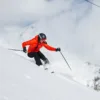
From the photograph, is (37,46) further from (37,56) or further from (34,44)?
(37,56)

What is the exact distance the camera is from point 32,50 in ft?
59.4

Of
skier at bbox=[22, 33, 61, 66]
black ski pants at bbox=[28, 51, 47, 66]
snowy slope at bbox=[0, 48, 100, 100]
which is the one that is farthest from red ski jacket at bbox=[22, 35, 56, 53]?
snowy slope at bbox=[0, 48, 100, 100]

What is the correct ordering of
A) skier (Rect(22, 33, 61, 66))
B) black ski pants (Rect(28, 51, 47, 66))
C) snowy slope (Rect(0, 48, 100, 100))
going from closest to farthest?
snowy slope (Rect(0, 48, 100, 100))
skier (Rect(22, 33, 61, 66))
black ski pants (Rect(28, 51, 47, 66))

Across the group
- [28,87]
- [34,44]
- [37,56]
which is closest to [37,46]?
[34,44]

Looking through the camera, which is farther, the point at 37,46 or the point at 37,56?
the point at 37,56

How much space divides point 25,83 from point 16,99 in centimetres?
154

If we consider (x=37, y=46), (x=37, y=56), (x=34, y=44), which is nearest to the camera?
(x=34, y=44)

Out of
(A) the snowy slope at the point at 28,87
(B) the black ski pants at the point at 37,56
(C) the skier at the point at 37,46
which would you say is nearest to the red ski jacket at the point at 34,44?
(C) the skier at the point at 37,46

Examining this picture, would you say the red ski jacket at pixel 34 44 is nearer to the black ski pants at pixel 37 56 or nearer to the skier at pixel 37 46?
the skier at pixel 37 46

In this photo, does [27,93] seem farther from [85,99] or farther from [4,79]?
[85,99]

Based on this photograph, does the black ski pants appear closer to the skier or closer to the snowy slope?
the skier

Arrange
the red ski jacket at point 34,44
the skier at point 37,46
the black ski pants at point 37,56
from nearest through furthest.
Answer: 1. the skier at point 37,46
2. the red ski jacket at point 34,44
3. the black ski pants at point 37,56

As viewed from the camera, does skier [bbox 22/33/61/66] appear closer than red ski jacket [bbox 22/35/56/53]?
Yes

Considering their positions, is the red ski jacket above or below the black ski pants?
above
